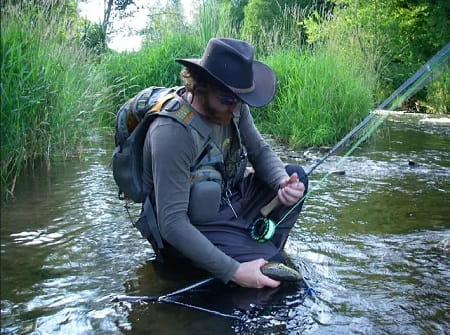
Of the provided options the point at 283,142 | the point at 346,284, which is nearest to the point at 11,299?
the point at 346,284

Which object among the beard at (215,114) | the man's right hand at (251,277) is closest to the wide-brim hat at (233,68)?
the beard at (215,114)

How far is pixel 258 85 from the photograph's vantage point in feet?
9.41

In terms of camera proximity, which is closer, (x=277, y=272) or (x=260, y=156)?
(x=277, y=272)

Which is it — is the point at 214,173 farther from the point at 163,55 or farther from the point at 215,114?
the point at 163,55

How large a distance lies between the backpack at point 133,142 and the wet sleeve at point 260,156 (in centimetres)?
52

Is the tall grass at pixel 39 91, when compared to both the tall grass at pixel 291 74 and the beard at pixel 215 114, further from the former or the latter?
the tall grass at pixel 291 74

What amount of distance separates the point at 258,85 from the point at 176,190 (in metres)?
0.72

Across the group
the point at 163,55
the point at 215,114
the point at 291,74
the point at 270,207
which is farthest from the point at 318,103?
the point at 215,114

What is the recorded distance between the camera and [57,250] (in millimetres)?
3479

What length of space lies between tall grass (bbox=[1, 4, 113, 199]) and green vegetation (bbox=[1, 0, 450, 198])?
0.03 ft

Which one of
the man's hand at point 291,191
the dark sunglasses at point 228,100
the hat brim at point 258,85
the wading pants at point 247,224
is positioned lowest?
the wading pants at point 247,224

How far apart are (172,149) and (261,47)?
8235 mm

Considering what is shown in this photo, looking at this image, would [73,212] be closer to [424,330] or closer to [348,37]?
[424,330]

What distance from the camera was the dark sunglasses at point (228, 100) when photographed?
108 inches
